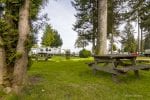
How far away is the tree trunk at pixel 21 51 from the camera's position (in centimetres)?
745

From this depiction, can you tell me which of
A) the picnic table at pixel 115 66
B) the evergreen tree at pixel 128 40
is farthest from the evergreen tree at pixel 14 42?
the evergreen tree at pixel 128 40

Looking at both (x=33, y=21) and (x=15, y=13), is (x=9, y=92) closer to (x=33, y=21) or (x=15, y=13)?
(x=15, y=13)

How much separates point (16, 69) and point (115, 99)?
2621 millimetres

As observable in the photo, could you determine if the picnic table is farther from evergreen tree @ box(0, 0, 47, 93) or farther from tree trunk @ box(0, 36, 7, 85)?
tree trunk @ box(0, 36, 7, 85)

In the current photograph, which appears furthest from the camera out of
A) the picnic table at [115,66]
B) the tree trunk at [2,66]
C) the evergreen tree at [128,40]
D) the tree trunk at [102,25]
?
the evergreen tree at [128,40]

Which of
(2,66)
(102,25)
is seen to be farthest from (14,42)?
(102,25)

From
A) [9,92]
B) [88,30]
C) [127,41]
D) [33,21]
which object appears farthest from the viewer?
[127,41]

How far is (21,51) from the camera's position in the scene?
24.7 ft

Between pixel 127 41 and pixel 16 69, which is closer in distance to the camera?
pixel 16 69

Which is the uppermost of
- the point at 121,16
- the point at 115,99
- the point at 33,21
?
the point at 121,16

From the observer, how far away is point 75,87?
8.41m

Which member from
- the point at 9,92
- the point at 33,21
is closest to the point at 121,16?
the point at 33,21

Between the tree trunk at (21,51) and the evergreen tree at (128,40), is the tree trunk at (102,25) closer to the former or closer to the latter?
the tree trunk at (21,51)

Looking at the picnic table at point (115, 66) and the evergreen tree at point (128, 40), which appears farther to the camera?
the evergreen tree at point (128, 40)
